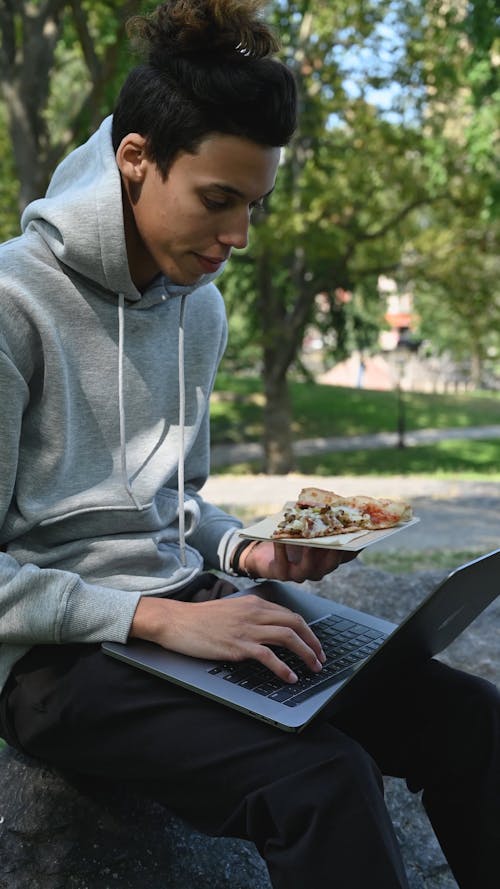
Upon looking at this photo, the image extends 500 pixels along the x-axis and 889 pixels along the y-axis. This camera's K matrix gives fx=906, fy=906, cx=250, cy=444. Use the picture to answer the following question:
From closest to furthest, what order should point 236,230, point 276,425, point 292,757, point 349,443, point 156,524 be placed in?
1. point 292,757
2. point 236,230
3. point 156,524
4. point 276,425
5. point 349,443

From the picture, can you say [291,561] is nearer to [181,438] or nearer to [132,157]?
[181,438]

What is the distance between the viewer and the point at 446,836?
172cm

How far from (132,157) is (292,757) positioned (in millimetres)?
1199

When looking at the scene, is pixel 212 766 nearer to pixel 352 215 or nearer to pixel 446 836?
pixel 446 836

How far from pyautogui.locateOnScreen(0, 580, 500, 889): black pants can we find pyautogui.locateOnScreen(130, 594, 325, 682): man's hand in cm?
8

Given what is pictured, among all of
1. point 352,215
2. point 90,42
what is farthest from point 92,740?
point 352,215

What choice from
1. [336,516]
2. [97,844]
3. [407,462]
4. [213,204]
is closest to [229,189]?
[213,204]

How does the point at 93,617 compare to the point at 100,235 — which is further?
the point at 100,235

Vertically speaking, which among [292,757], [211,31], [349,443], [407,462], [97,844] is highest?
[211,31]

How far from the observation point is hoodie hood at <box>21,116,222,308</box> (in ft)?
6.05

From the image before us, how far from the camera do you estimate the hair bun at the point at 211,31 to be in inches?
69.5

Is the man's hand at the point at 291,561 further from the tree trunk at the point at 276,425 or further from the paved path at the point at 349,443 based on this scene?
the paved path at the point at 349,443

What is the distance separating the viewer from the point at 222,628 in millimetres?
1659

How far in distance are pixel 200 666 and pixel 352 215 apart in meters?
12.7
